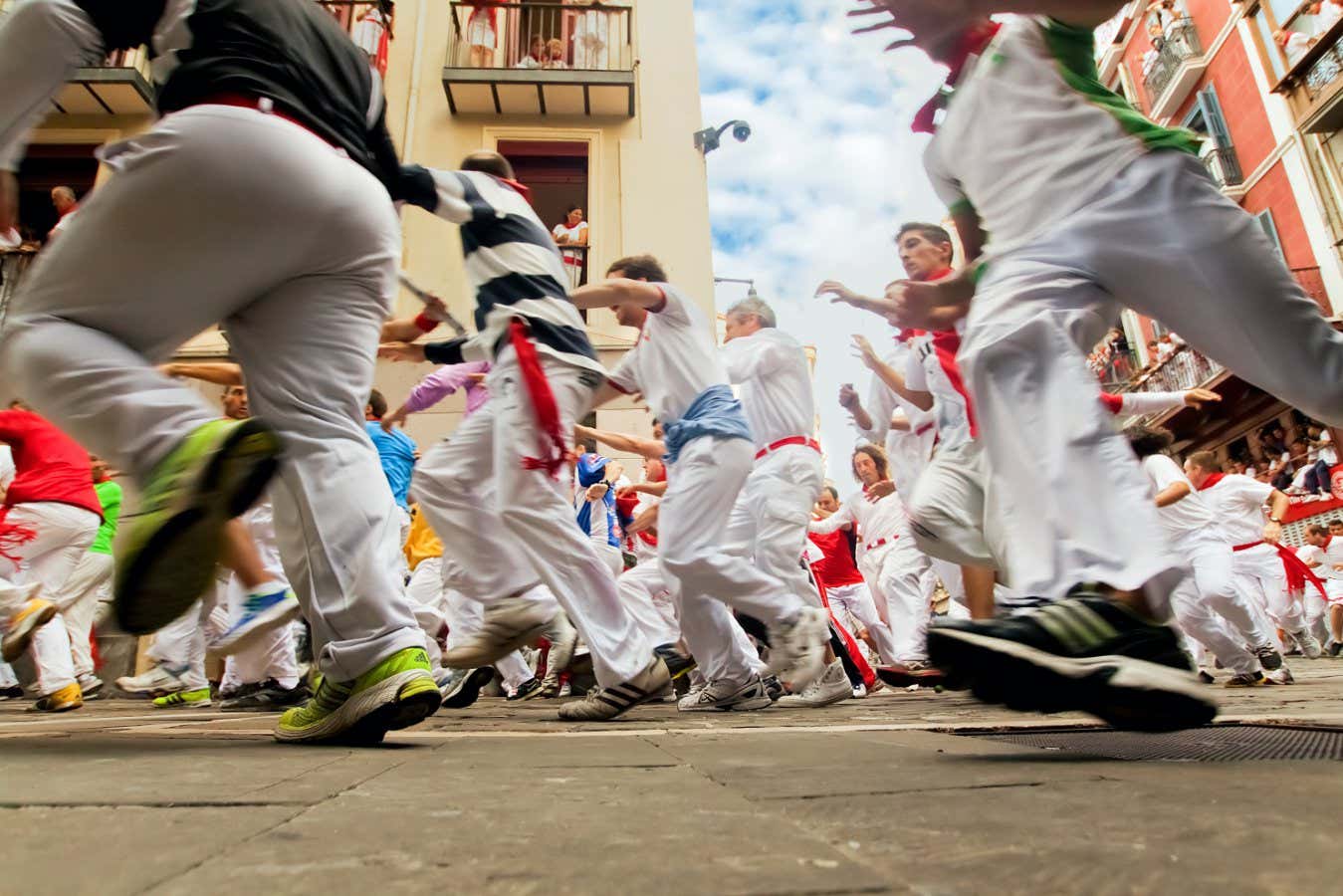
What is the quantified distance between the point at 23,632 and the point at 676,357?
3.07 metres

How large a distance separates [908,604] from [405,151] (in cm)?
927

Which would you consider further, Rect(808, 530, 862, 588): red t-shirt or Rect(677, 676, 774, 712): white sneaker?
Rect(808, 530, 862, 588): red t-shirt

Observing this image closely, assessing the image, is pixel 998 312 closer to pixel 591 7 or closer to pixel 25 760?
pixel 25 760

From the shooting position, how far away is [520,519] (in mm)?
2809

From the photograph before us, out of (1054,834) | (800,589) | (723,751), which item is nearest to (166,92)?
(723,751)

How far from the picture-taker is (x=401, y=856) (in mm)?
555

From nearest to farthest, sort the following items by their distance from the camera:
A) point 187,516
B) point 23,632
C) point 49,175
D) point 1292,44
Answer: point 187,516, point 23,632, point 49,175, point 1292,44

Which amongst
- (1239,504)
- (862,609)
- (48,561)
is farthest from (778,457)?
(1239,504)

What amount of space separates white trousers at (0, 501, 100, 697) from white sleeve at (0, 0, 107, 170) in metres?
3.44

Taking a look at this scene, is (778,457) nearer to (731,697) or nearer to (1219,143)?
(731,697)

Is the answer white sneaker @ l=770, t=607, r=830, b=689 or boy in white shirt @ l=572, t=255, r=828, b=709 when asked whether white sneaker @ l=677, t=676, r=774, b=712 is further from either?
white sneaker @ l=770, t=607, r=830, b=689

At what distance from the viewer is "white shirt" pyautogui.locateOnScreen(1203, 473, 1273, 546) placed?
6.22m

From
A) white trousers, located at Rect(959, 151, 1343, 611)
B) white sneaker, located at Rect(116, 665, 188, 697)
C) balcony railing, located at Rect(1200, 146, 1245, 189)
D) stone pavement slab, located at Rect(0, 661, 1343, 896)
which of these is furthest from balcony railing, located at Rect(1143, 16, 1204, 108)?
stone pavement slab, located at Rect(0, 661, 1343, 896)

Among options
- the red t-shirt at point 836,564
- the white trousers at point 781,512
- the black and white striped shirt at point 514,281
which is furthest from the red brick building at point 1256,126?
the black and white striped shirt at point 514,281
